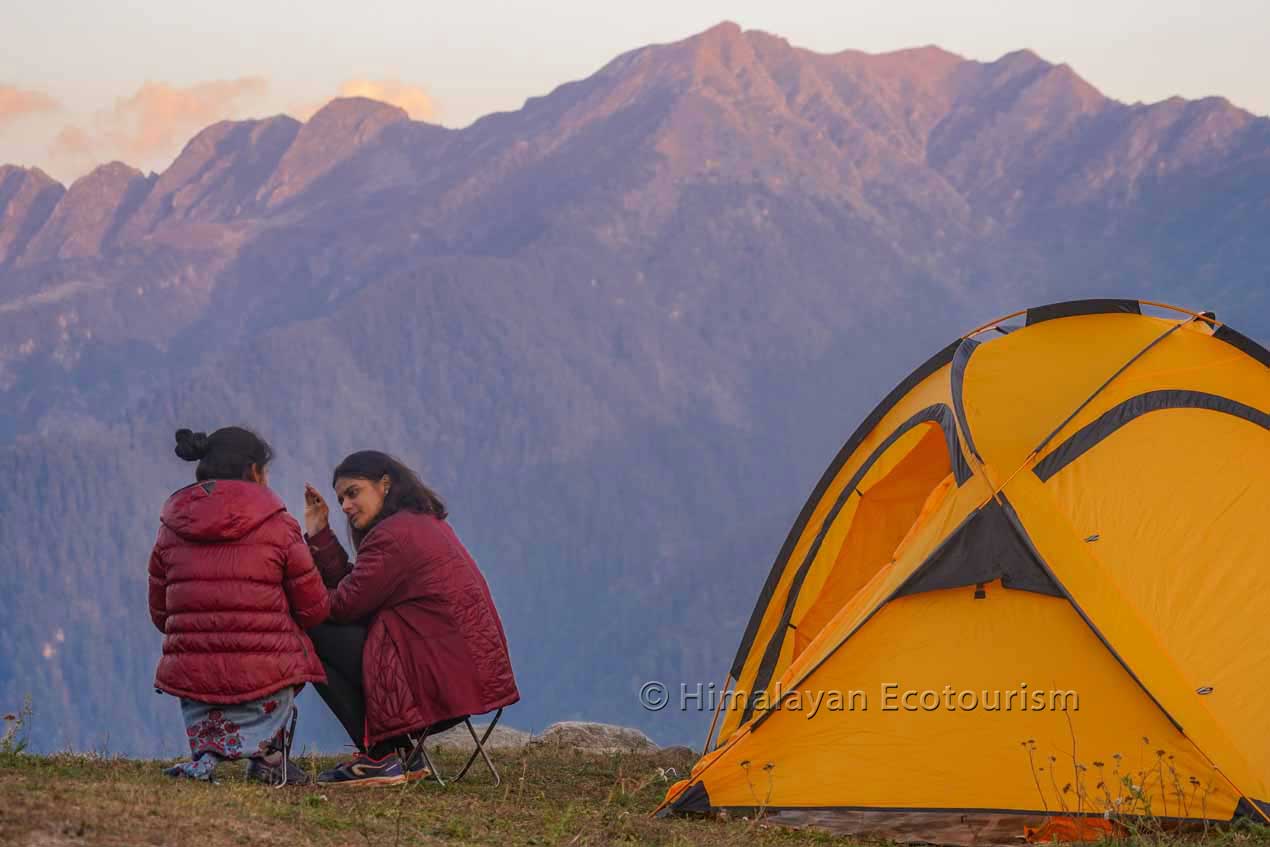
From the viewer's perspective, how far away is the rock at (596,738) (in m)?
11.3

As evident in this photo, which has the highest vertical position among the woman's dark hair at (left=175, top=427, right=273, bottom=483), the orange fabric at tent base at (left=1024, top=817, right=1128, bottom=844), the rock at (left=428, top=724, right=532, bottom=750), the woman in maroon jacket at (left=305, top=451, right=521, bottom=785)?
the woman's dark hair at (left=175, top=427, right=273, bottom=483)

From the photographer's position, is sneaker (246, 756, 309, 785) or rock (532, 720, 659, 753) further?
rock (532, 720, 659, 753)

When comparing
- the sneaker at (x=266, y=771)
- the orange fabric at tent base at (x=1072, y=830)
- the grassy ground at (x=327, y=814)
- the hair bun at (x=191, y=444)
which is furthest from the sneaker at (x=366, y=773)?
the orange fabric at tent base at (x=1072, y=830)

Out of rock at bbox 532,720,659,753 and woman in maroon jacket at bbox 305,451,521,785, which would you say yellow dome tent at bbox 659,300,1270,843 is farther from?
rock at bbox 532,720,659,753

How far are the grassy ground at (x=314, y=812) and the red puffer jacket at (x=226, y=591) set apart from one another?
50cm

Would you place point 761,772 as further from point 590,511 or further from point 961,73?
point 961,73

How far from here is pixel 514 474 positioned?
125m

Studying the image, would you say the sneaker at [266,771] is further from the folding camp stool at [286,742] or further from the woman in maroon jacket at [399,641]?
the woman in maroon jacket at [399,641]

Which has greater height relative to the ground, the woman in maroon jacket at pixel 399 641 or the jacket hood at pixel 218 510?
the jacket hood at pixel 218 510

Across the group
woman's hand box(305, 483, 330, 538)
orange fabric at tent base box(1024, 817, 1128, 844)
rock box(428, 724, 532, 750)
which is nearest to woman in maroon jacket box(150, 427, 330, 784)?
woman's hand box(305, 483, 330, 538)

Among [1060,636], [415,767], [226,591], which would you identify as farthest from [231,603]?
[1060,636]

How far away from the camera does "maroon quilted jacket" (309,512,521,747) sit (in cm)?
784

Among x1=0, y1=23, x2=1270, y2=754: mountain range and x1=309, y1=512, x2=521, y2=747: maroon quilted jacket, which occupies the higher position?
x1=0, y1=23, x2=1270, y2=754: mountain range

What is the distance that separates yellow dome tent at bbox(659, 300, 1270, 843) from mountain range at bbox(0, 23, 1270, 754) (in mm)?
84329
